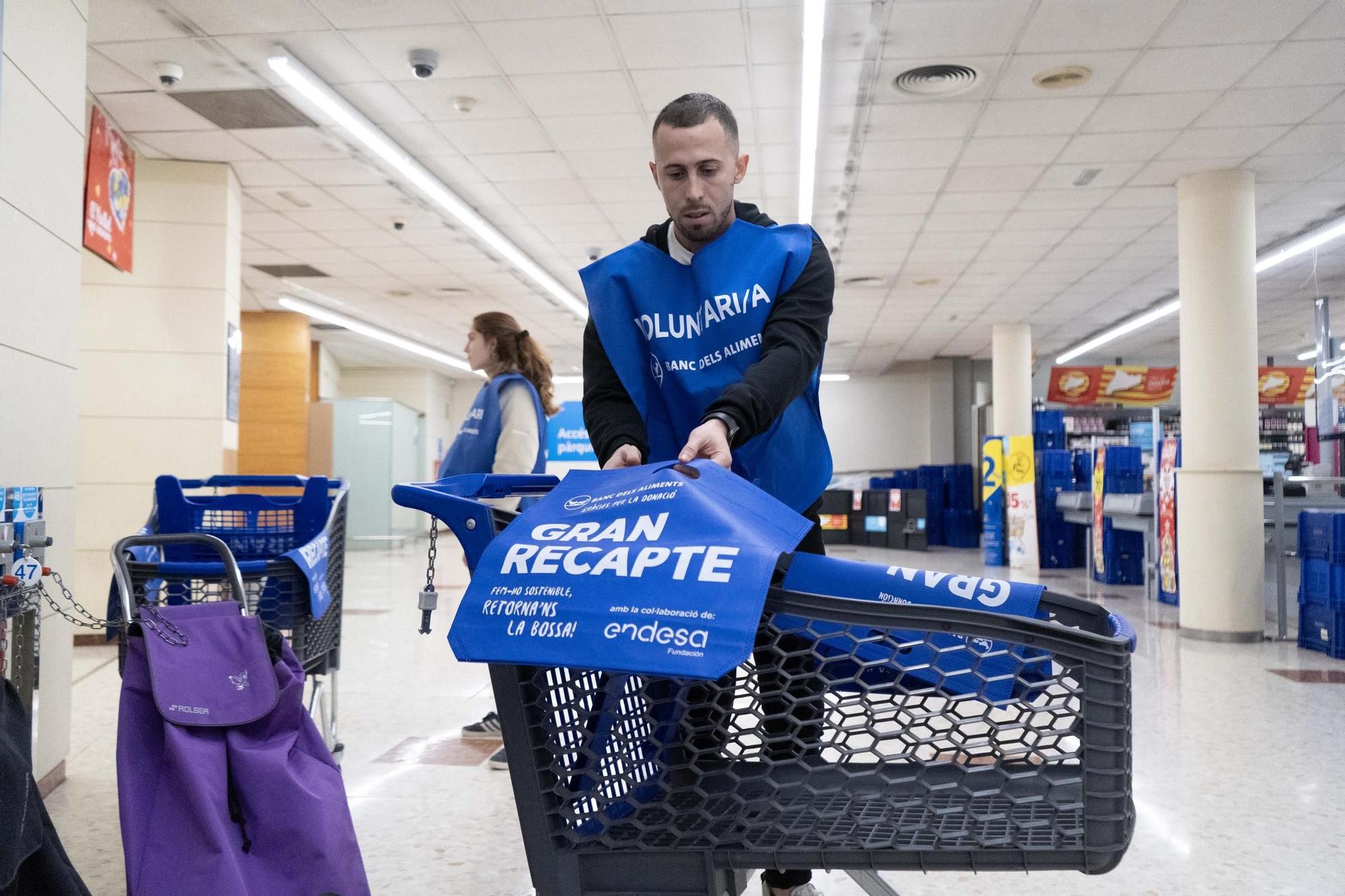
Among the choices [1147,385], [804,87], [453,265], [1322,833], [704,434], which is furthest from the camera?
[1147,385]

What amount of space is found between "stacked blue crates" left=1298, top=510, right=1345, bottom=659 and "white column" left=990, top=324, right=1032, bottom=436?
7.20 metres

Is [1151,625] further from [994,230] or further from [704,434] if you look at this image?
[704,434]

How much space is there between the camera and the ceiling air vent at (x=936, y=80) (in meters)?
5.61

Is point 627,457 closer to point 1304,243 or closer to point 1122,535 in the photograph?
point 1122,535

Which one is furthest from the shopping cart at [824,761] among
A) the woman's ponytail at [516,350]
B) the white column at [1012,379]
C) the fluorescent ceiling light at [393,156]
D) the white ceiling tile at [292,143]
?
the white column at [1012,379]

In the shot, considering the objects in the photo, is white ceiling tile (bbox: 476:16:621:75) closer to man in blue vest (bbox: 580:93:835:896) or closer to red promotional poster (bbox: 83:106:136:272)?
Result: red promotional poster (bbox: 83:106:136:272)

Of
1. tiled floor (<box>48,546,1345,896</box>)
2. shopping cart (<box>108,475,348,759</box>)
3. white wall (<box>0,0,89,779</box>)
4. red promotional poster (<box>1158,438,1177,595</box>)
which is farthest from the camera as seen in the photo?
red promotional poster (<box>1158,438,1177,595</box>)

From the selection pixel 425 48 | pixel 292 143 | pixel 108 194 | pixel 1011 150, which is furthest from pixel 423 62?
pixel 1011 150

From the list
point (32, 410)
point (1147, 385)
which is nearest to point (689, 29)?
point (32, 410)

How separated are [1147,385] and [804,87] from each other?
9.76 metres

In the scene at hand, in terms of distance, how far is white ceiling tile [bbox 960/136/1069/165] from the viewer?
666 cm

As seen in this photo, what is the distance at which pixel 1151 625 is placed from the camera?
22.4ft

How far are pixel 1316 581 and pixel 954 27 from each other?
3622 millimetres

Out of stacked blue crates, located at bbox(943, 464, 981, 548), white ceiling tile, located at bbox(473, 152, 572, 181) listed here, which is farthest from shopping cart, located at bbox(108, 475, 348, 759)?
stacked blue crates, located at bbox(943, 464, 981, 548)
